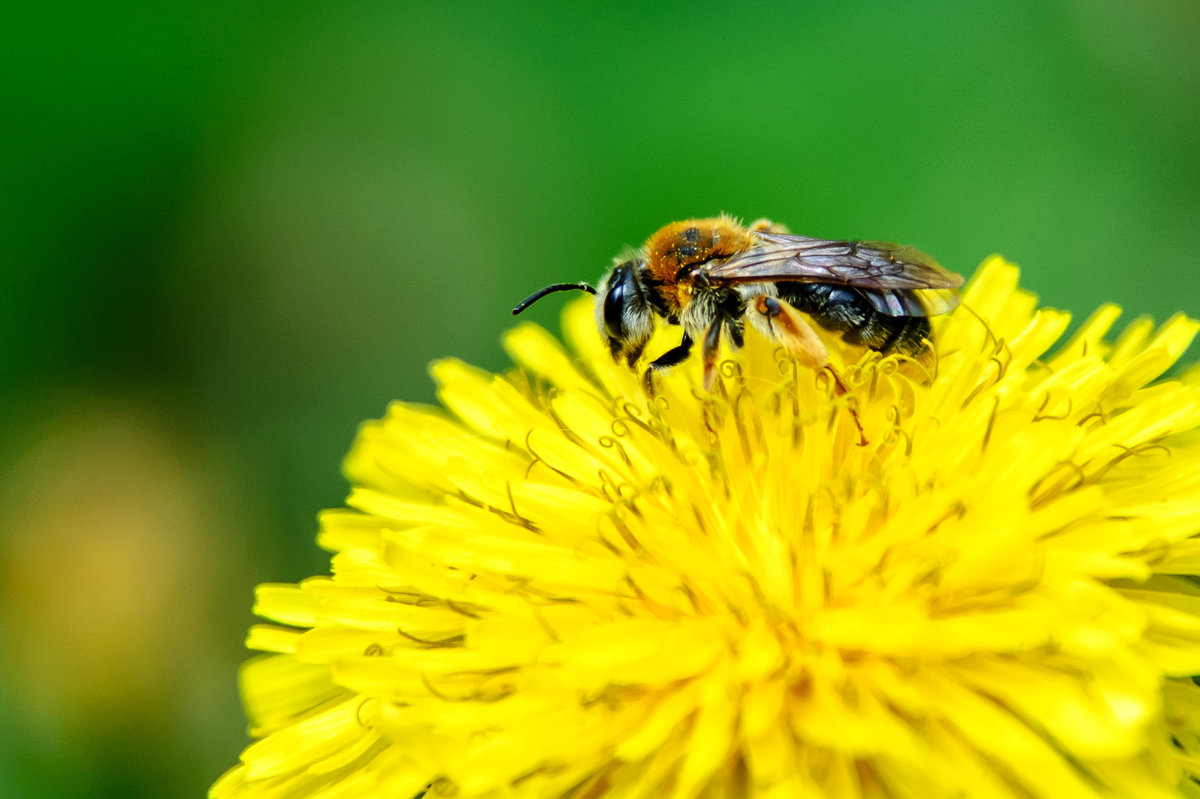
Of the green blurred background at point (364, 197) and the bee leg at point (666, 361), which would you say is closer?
the bee leg at point (666, 361)

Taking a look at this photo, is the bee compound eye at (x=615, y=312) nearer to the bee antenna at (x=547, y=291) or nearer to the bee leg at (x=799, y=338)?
the bee antenna at (x=547, y=291)

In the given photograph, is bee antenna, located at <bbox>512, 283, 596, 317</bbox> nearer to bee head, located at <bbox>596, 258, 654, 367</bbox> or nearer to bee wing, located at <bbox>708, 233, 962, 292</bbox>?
bee head, located at <bbox>596, 258, 654, 367</bbox>

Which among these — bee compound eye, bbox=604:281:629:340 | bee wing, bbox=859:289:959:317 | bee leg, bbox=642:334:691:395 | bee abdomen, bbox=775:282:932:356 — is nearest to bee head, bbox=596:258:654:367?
bee compound eye, bbox=604:281:629:340

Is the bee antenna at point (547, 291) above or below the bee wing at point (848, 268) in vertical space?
above

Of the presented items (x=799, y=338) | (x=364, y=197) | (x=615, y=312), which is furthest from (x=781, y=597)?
(x=364, y=197)

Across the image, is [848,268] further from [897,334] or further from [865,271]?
[897,334]

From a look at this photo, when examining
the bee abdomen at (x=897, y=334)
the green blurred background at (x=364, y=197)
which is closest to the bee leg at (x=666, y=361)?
the bee abdomen at (x=897, y=334)

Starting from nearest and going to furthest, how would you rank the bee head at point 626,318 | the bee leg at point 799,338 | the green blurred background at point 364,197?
1. the bee leg at point 799,338
2. the bee head at point 626,318
3. the green blurred background at point 364,197
